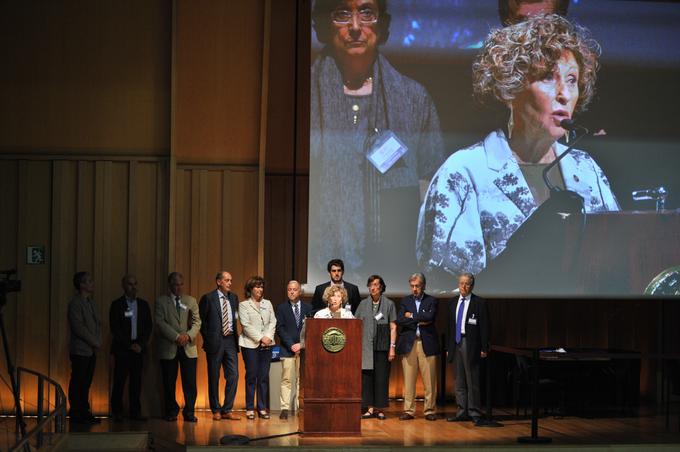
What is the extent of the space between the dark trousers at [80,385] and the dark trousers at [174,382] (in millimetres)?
704

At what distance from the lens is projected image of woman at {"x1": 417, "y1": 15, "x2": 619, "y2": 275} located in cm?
997

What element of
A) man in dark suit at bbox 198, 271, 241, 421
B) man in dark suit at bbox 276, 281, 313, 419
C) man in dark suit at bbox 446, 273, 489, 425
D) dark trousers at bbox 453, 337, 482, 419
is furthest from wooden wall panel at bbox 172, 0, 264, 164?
dark trousers at bbox 453, 337, 482, 419

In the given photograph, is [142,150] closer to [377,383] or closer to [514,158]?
[377,383]

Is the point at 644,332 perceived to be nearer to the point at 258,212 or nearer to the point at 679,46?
the point at 679,46

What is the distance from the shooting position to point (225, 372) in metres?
9.41

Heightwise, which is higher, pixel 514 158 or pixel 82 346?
pixel 514 158

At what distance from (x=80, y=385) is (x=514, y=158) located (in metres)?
4.86

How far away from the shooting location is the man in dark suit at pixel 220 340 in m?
9.30

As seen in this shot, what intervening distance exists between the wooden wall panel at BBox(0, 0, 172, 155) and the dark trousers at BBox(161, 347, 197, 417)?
222 cm

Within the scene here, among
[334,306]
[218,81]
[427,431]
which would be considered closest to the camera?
[334,306]

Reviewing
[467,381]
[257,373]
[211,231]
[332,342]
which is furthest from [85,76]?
[467,381]

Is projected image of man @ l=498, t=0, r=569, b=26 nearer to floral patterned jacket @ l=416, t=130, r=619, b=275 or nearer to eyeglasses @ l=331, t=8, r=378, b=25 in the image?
floral patterned jacket @ l=416, t=130, r=619, b=275

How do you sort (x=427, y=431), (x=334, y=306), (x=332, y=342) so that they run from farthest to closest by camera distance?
(x=427, y=431) < (x=334, y=306) < (x=332, y=342)

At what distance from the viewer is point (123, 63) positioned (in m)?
10.0
